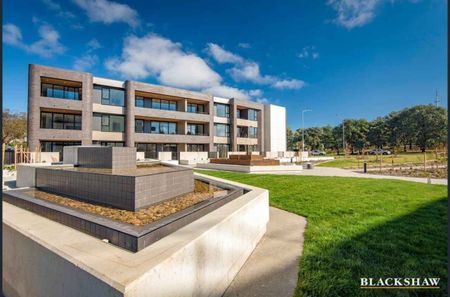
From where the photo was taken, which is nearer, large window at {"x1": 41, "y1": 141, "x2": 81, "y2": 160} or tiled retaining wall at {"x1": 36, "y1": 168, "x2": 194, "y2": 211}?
tiled retaining wall at {"x1": 36, "y1": 168, "x2": 194, "y2": 211}

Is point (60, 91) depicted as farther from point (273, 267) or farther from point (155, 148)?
point (273, 267)

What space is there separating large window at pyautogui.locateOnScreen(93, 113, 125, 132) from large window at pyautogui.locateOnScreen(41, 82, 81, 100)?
115 inches

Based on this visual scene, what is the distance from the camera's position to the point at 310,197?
35.1 feet

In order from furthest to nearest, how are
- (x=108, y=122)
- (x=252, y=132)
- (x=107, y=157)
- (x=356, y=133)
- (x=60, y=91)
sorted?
(x=356, y=133), (x=252, y=132), (x=108, y=122), (x=60, y=91), (x=107, y=157)

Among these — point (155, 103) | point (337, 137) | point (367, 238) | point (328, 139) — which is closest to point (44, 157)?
point (155, 103)

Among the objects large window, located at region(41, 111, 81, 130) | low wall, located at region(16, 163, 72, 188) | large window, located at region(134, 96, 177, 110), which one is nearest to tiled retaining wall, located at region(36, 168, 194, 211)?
low wall, located at region(16, 163, 72, 188)

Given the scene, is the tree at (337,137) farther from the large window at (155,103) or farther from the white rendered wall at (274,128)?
the large window at (155,103)

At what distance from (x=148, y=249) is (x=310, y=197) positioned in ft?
29.9

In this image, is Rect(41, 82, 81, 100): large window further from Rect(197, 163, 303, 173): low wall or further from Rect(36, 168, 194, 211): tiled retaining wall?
Rect(36, 168, 194, 211): tiled retaining wall

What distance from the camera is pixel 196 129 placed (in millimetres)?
38031

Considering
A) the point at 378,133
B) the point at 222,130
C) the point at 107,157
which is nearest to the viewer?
the point at 107,157

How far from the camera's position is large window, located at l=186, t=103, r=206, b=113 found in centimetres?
3750

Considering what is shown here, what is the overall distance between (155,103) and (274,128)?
24082 millimetres

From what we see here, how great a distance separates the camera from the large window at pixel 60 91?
80.0 feet
